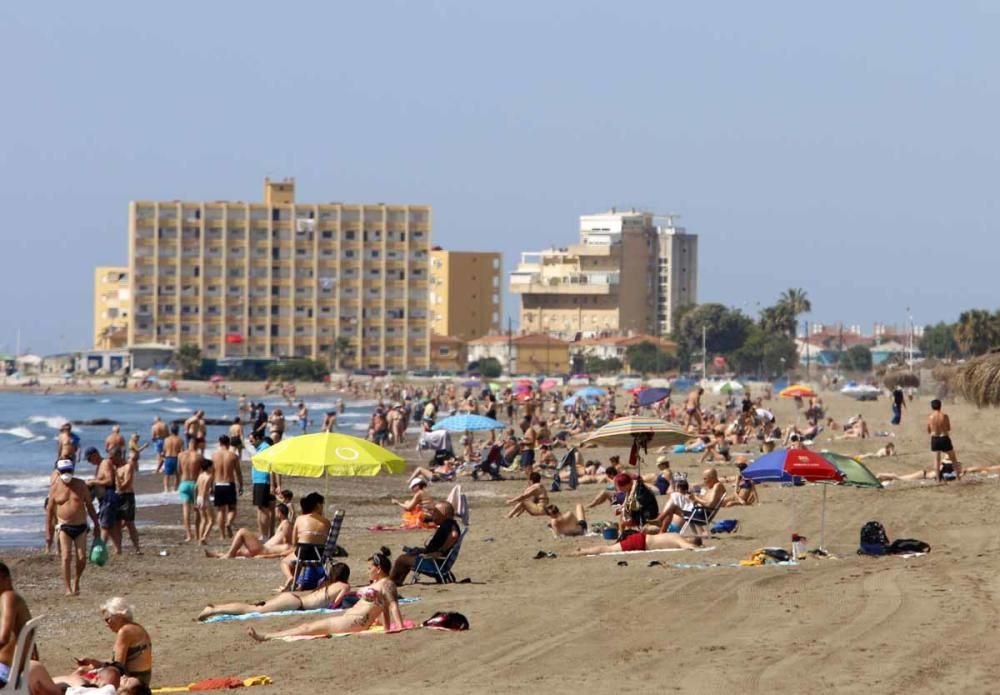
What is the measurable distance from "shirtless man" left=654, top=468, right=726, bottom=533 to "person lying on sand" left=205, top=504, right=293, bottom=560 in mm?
4119

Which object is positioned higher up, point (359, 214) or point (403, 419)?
point (359, 214)

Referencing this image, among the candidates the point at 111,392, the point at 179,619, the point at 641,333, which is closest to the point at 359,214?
the point at 111,392

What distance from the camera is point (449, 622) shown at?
38.3ft

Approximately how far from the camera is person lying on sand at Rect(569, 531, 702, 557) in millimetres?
16297

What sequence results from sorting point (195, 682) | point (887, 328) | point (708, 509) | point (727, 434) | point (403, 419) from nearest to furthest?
1. point (195, 682)
2. point (708, 509)
3. point (727, 434)
4. point (403, 419)
5. point (887, 328)

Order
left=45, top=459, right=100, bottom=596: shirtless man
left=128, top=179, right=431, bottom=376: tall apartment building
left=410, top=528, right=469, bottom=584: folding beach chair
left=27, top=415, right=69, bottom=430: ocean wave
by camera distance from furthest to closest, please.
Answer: left=128, top=179, right=431, bottom=376: tall apartment building → left=27, top=415, right=69, bottom=430: ocean wave → left=410, top=528, right=469, bottom=584: folding beach chair → left=45, top=459, right=100, bottom=596: shirtless man

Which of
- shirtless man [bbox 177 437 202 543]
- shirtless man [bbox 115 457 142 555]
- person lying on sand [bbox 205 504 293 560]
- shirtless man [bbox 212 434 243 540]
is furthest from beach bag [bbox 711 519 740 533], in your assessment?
shirtless man [bbox 115 457 142 555]

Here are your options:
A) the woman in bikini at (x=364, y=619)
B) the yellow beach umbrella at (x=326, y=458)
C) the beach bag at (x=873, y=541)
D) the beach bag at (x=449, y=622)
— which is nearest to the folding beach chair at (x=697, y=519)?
the beach bag at (x=873, y=541)

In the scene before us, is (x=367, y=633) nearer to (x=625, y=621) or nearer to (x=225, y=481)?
(x=625, y=621)

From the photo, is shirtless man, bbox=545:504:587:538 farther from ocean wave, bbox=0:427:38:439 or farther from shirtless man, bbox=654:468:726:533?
ocean wave, bbox=0:427:38:439

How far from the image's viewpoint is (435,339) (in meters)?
131

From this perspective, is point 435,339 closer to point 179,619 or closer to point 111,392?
point 111,392

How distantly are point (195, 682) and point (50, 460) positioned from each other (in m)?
34.7

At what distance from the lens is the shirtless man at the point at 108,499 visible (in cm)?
1795
